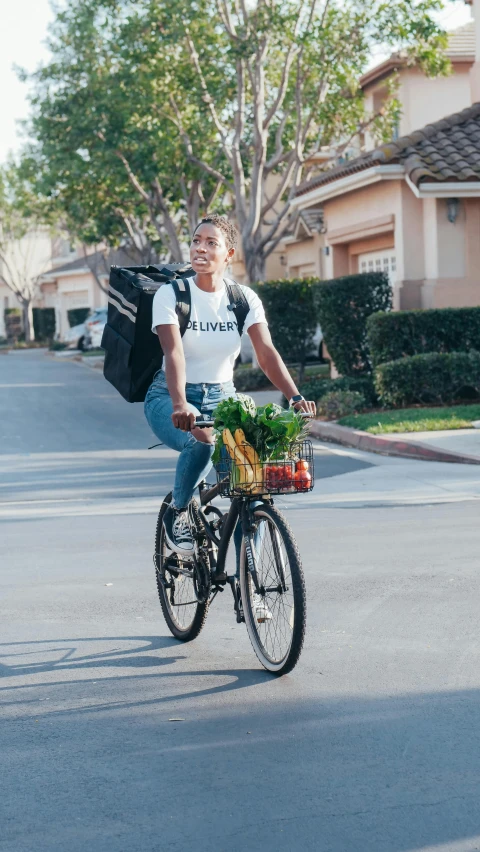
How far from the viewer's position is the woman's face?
5.97 m

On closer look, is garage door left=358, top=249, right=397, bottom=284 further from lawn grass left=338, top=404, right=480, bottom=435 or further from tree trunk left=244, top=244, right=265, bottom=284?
lawn grass left=338, top=404, right=480, bottom=435

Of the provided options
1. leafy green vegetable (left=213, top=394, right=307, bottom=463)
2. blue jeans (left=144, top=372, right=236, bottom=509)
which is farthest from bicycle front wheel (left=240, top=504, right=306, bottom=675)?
blue jeans (left=144, top=372, right=236, bottom=509)

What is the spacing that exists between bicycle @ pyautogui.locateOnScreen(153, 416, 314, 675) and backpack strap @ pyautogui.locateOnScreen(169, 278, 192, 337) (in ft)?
1.50

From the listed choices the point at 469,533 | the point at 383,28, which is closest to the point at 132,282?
the point at 469,533

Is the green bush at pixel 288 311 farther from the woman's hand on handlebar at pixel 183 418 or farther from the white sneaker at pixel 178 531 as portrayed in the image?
the woman's hand on handlebar at pixel 183 418

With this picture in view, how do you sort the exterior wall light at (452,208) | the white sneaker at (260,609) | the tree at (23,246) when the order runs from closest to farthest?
1. the white sneaker at (260,609)
2. the exterior wall light at (452,208)
3. the tree at (23,246)

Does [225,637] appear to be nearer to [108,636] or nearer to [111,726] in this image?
[108,636]

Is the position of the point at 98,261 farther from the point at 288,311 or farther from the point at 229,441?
the point at 229,441

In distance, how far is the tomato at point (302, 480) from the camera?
537 cm

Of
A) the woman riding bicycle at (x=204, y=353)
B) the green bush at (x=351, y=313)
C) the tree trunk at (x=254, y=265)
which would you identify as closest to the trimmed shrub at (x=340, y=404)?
the green bush at (x=351, y=313)

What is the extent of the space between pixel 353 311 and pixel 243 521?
15.3 meters

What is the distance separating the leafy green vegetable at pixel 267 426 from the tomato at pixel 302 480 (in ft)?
0.35

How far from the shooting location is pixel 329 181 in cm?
2406

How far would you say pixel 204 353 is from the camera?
5992mm
